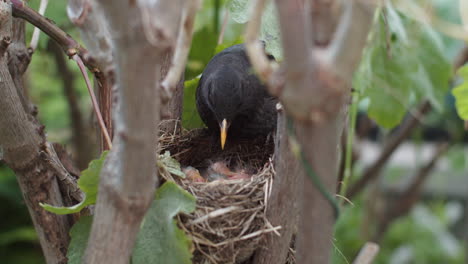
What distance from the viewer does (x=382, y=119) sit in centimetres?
196

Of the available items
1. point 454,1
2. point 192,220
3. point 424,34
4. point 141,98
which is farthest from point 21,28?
point 454,1

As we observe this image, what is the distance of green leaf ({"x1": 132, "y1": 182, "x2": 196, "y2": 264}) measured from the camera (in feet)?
4.53

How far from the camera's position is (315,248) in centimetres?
98

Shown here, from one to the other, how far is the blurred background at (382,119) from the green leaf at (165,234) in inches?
17.3

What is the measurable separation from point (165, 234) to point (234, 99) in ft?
3.63

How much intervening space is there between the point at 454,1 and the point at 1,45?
215cm

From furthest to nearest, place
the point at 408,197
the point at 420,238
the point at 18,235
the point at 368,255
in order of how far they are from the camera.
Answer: the point at 420,238 < the point at 408,197 < the point at 18,235 < the point at 368,255

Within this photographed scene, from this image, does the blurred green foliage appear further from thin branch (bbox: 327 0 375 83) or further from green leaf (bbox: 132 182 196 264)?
thin branch (bbox: 327 0 375 83)

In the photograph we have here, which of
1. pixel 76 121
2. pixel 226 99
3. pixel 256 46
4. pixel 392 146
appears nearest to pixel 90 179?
pixel 256 46

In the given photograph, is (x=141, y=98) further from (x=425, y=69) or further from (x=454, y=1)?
(x=454, y=1)

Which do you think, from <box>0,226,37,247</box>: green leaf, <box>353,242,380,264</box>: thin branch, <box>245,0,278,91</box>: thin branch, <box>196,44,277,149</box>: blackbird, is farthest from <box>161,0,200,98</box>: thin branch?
<box>0,226,37,247</box>: green leaf

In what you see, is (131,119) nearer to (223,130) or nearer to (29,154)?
(29,154)

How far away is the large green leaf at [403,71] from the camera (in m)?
1.87

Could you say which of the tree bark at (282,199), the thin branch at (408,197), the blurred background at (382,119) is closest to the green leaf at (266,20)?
the blurred background at (382,119)
